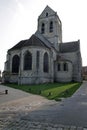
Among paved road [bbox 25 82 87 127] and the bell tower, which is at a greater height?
the bell tower

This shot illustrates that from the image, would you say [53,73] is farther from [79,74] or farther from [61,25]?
[61,25]

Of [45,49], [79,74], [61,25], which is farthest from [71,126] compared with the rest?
[61,25]

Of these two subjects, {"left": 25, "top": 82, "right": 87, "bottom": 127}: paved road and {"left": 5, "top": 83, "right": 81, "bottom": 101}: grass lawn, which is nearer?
{"left": 25, "top": 82, "right": 87, "bottom": 127}: paved road

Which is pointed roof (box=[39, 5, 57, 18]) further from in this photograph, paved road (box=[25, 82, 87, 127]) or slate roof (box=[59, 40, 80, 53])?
paved road (box=[25, 82, 87, 127])

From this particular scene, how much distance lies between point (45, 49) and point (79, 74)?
39.2 ft

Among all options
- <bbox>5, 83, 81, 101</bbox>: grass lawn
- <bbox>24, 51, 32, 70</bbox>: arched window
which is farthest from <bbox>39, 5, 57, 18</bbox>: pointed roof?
<bbox>5, 83, 81, 101</bbox>: grass lawn

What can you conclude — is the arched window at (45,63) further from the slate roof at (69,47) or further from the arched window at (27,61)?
the slate roof at (69,47)

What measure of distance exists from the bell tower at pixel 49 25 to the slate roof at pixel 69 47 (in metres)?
2.21

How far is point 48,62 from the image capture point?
107ft

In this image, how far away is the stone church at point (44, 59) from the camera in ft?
99.2

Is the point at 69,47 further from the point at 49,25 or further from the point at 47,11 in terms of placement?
the point at 47,11

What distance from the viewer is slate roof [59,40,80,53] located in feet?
132

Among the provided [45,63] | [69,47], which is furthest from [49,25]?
[45,63]

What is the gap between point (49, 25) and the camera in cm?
4153
